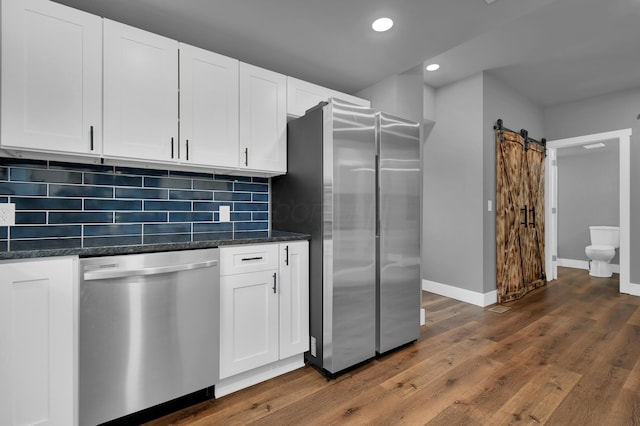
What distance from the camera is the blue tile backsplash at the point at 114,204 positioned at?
180 cm

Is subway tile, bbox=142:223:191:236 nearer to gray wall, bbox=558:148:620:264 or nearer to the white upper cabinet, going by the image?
the white upper cabinet

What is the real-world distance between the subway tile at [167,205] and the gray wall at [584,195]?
6819 millimetres

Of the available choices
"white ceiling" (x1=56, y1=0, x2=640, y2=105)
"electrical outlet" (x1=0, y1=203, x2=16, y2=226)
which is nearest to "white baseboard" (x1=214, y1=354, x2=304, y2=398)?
"electrical outlet" (x1=0, y1=203, x2=16, y2=226)

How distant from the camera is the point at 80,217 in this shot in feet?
6.44

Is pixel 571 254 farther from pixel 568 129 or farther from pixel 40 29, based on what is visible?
pixel 40 29

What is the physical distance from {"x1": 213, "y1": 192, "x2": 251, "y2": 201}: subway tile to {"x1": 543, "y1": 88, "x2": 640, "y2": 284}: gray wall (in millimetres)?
4968

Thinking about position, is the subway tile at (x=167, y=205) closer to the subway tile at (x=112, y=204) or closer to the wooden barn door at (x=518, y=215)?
the subway tile at (x=112, y=204)

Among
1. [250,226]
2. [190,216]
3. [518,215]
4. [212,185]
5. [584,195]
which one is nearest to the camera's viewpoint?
[190,216]

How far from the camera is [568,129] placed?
15.4ft

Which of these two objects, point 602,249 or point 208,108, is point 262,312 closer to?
point 208,108

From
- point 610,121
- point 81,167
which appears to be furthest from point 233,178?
point 610,121

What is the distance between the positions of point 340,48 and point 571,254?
6.52 meters

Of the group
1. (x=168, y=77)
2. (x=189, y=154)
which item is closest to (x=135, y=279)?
(x=189, y=154)

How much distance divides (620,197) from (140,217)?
573cm
